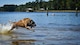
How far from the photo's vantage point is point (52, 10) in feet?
268

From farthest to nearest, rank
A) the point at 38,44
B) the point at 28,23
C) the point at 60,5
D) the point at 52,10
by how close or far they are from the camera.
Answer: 1. the point at 52,10
2. the point at 60,5
3. the point at 28,23
4. the point at 38,44

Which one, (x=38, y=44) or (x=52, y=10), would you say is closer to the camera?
(x=38, y=44)

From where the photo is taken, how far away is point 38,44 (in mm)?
14172

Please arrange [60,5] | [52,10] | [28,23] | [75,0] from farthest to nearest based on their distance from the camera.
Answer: [52,10]
[60,5]
[75,0]
[28,23]

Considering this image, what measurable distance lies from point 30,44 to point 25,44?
0.73 feet

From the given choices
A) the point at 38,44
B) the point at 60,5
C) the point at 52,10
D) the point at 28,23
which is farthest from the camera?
the point at 52,10

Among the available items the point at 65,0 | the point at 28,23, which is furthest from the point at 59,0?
the point at 28,23

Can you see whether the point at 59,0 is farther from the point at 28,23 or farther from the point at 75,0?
the point at 28,23

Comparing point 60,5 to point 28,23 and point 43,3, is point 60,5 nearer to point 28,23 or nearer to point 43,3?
point 43,3

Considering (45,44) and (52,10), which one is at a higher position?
(45,44)

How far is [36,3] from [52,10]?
5362 mm

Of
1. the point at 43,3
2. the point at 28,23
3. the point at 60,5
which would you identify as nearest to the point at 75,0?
the point at 60,5

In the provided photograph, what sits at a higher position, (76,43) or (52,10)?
(76,43)

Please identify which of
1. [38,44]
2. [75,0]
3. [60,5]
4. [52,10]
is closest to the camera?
[38,44]
